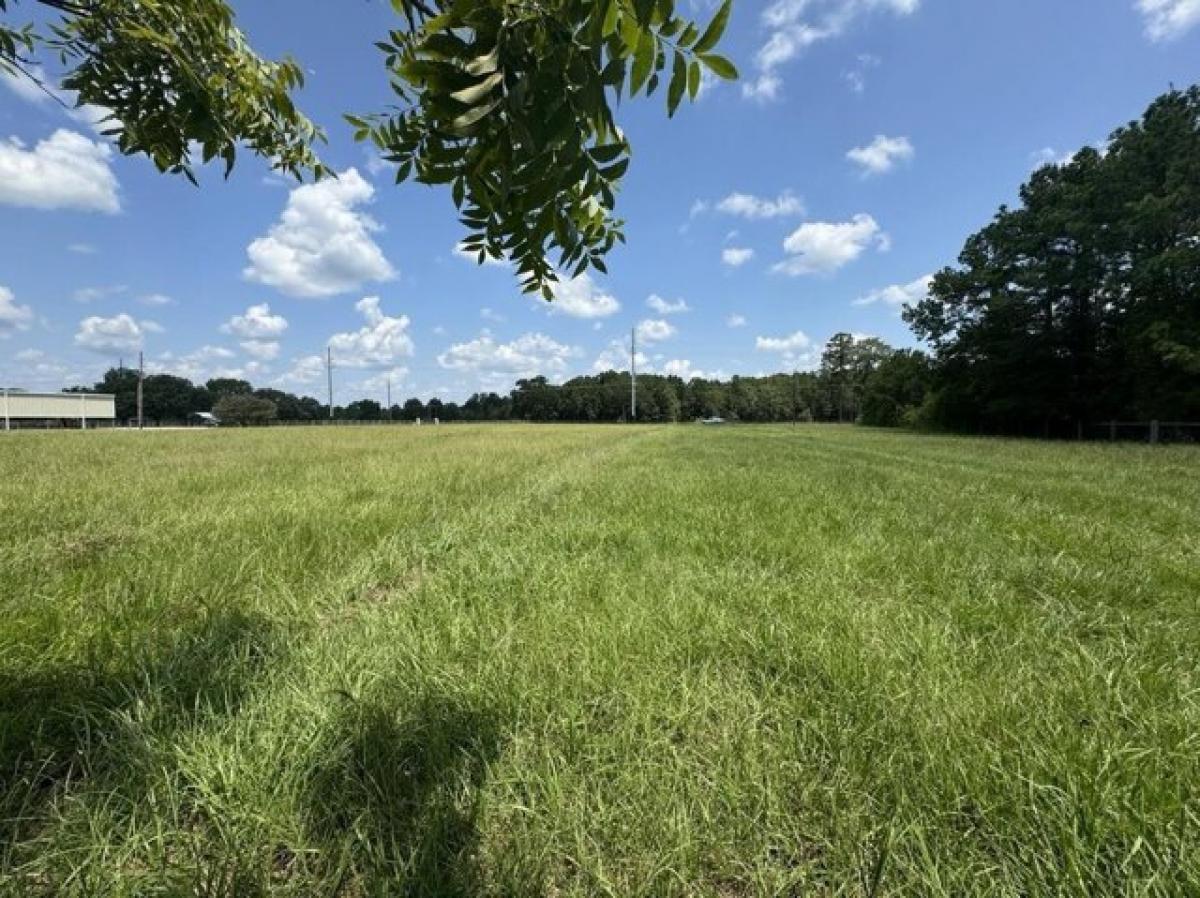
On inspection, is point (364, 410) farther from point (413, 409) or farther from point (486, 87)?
point (486, 87)

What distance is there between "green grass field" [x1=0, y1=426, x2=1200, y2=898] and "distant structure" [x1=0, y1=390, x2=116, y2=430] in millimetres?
84597

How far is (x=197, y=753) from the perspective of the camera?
6.45 ft

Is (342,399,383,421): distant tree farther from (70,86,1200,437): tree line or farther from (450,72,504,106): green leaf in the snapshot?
(450,72,504,106): green leaf

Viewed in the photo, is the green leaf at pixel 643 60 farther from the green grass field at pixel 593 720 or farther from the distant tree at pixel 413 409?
the distant tree at pixel 413 409

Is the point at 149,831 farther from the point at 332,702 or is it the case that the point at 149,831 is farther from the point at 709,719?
the point at 709,719

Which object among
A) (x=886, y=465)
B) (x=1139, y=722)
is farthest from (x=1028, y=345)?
(x=1139, y=722)

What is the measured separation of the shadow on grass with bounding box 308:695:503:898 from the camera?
5.18 ft

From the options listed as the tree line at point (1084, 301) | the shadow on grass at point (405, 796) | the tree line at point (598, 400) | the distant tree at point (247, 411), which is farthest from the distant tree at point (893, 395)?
the distant tree at point (247, 411)

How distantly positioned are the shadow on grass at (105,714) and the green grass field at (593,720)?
0.01m

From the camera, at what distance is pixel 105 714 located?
2.23 meters

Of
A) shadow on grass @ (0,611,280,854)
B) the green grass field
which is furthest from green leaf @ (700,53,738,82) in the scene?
shadow on grass @ (0,611,280,854)

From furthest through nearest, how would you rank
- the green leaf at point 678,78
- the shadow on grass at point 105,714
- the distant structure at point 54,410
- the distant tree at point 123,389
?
the distant tree at point 123,389 → the distant structure at point 54,410 → the shadow on grass at point 105,714 → the green leaf at point 678,78

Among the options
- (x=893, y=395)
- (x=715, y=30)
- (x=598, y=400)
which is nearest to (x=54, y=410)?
(x=598, y=400)

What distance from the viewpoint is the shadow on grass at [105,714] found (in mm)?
1850
